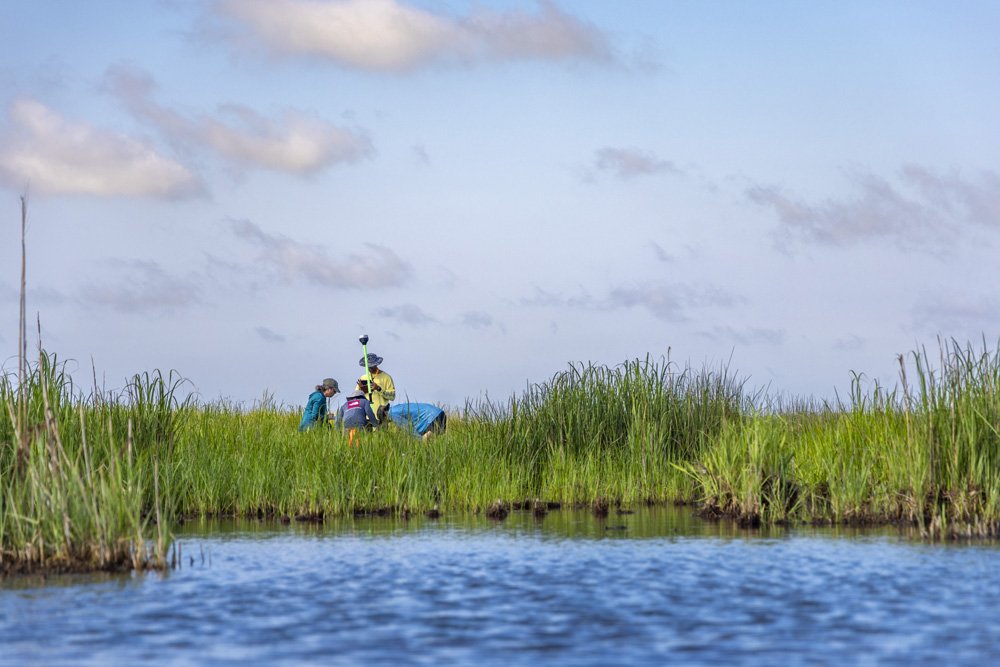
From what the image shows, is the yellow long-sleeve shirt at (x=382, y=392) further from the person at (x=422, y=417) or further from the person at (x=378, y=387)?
the person at (x=422, y=417)

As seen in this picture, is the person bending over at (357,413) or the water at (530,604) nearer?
the water at (530,604)

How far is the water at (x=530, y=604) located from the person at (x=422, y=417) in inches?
307

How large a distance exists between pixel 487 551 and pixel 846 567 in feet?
11.1

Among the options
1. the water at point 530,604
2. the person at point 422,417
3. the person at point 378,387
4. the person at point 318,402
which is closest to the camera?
the water at point 530,604

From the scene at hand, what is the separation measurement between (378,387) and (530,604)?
515 inches

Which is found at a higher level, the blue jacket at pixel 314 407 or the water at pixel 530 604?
the blue jacket at pixel 314 407

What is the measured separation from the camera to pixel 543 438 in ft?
52.9

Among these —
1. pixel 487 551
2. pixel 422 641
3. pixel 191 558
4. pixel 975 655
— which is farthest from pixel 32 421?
pixel 975 655

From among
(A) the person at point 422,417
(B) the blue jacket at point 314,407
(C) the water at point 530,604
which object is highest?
(B) the blue jacket at point 314,407

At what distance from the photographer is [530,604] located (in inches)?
301

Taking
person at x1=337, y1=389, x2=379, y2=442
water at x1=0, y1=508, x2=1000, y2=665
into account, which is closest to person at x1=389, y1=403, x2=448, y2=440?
person at x1=337, y1=389, x2=379, y2=442

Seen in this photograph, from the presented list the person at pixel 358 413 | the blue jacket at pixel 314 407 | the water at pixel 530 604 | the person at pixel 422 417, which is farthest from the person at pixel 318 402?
the water at pixel 530 604

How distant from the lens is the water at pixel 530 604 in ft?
20.8

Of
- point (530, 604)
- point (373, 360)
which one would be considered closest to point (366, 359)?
point (373, 360)
